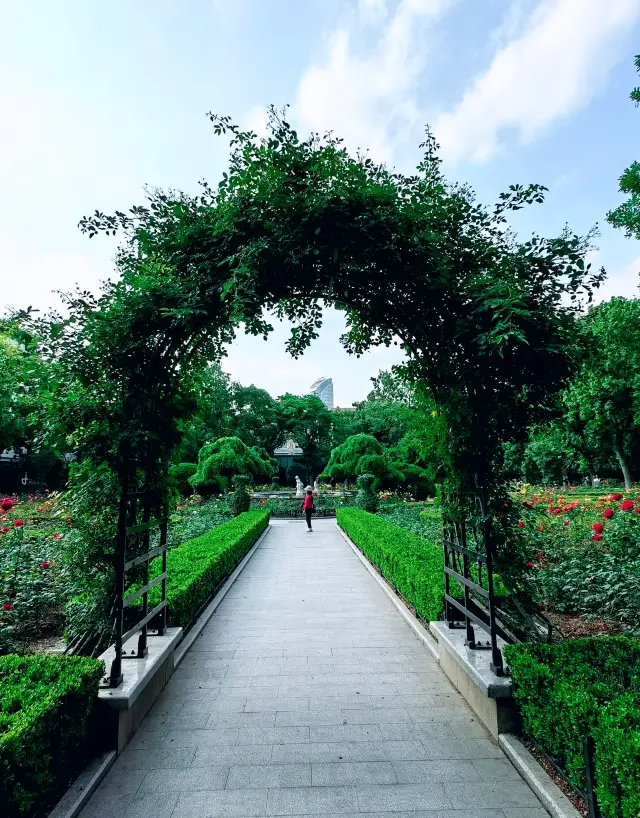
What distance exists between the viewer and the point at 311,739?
10.7 ft

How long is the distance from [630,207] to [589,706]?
12.9 metres

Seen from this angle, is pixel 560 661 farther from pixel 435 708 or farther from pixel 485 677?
pixel 435 708

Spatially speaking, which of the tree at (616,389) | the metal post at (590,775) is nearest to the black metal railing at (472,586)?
the metal post at (590,775)

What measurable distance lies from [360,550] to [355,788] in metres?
8.51

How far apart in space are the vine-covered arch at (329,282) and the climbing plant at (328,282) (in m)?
0.01

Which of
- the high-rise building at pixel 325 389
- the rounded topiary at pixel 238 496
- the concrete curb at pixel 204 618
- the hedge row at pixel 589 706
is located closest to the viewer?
the hedge row at pixel 589 706

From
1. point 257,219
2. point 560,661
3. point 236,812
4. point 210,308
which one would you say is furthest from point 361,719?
point 257,219

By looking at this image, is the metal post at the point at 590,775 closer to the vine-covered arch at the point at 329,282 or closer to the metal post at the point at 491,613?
the metal post at the point at 491,613

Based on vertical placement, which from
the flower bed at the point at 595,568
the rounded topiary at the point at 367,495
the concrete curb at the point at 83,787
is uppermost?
the rounded topiary at the point at 367,495

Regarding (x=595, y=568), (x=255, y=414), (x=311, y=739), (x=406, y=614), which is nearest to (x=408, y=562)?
(x=406, y=614)

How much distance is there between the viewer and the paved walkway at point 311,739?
2.63 metres

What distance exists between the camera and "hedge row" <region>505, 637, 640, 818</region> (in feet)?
6.60

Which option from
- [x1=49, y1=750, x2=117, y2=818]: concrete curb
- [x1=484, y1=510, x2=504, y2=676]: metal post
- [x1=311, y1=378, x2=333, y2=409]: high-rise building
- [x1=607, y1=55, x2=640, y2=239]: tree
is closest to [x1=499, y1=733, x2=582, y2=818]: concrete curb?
[x1=484, y1=510, x2=504, y2=676]: metal post

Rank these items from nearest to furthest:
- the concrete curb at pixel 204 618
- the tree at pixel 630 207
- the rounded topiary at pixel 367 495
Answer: the concrete curb at pixel 204 618, the tree at pixel 630 207, the rounded topiary at pixel 367 495
